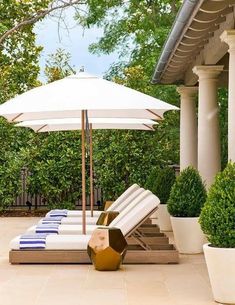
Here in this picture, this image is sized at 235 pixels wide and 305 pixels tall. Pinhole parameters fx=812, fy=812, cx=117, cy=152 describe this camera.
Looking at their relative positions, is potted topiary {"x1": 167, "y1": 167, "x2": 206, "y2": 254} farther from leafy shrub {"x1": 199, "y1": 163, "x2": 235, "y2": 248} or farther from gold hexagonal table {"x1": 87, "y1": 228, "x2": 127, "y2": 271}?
leafy shrub {"x1": 199, "y1": 163, "x2": 235, "y2": 248}

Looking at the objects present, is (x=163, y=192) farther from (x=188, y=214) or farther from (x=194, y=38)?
(x=194, y=38)

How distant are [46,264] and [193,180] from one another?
9.66ft

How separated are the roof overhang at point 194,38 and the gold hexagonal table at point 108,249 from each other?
2870 mm

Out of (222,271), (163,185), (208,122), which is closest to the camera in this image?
(222,271)

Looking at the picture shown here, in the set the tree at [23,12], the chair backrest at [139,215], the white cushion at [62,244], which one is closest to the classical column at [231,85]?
the chair backrest at [139,215]

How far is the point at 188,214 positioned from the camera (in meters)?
12.5

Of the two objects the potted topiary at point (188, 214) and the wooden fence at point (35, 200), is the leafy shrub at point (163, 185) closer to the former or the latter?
the potted topiary at point (188, 214)

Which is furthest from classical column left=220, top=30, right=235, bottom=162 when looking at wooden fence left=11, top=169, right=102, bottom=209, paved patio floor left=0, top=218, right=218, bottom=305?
wooden fence left=11, top=169, right=102, bottom=209

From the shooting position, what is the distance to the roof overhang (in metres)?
9.46

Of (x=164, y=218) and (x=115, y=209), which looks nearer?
(x=115, y=209)

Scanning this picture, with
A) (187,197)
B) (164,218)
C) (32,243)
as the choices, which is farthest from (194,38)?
(164,218)

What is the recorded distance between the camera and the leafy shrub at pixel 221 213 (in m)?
8.05

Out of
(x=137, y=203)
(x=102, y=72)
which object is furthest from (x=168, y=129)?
(x=137, y=203)

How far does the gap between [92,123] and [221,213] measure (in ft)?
26.8
